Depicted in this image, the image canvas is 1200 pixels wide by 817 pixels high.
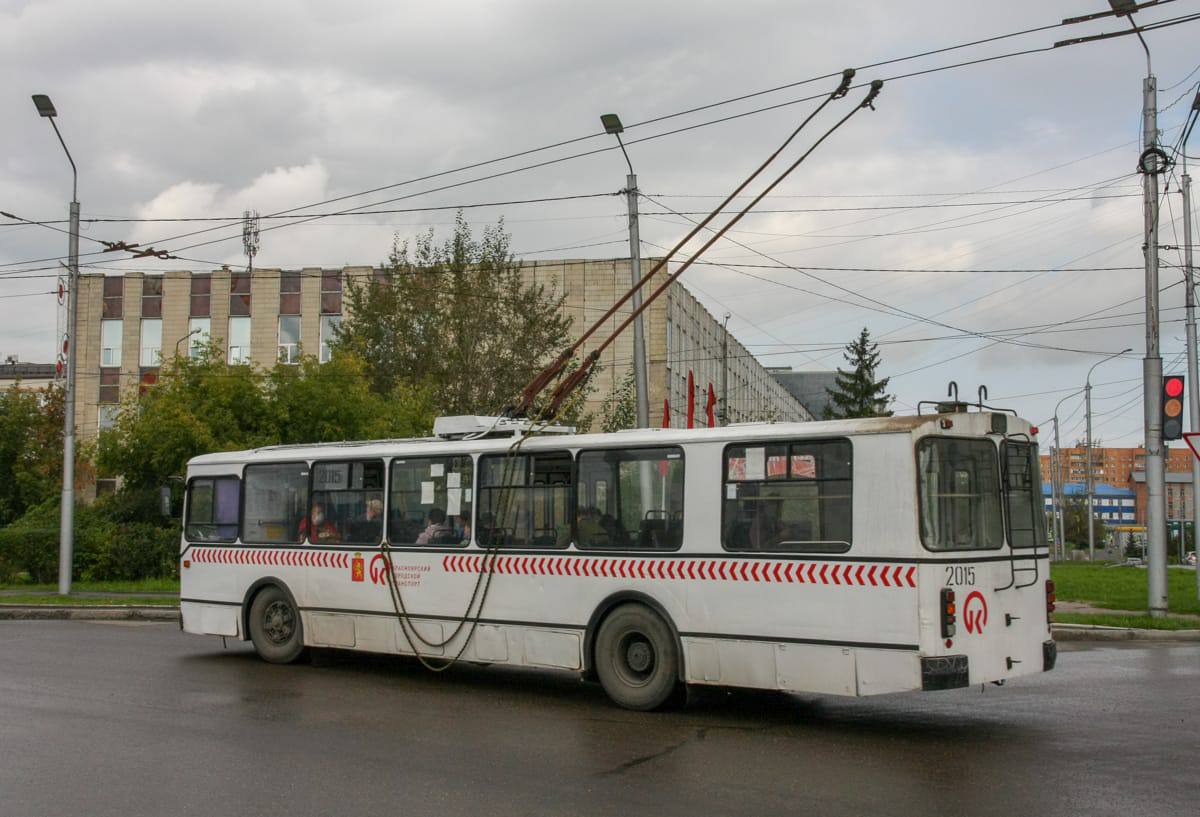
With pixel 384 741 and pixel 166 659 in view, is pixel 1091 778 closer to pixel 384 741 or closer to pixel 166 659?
pixel 384 741

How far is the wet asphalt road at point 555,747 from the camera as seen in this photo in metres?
7.65

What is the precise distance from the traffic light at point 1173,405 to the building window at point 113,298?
152 ft

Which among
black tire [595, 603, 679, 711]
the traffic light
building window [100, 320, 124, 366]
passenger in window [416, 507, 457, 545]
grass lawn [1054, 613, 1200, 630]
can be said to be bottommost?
grass lawn [1054, 613, 1200, 630]

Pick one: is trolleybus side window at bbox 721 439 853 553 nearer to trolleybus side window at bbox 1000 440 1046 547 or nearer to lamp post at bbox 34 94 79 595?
trolleybus side window at bbox 1000 440 1046 547

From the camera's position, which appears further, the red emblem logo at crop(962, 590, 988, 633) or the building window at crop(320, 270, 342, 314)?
the building window at crop(320, 270, 342, 314)

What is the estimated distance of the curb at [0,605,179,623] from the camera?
75.2ft

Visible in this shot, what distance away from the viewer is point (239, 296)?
5475 cm

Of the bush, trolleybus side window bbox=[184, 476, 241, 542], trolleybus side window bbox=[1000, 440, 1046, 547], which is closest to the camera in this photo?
trolleybus side window bbox=[1000, 440, 1046, 547]

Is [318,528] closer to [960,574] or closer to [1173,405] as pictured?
[960,574]

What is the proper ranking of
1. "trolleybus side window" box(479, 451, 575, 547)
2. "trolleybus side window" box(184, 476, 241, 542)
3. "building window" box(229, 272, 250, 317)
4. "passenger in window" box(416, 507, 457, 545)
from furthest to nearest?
"building window" box(229, 272, 250, 317) < "trolleybus side window" box(184, 476, 241, 542) < "passenger in window" box(416, 507, 457, 545) < "trolleybus side window" box(479, 451, 575, 547)

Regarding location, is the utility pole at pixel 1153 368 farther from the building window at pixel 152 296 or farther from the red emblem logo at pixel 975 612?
the building window at pixel 152 296

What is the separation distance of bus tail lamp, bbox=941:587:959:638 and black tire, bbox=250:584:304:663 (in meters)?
7.85

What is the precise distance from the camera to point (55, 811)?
7.38m

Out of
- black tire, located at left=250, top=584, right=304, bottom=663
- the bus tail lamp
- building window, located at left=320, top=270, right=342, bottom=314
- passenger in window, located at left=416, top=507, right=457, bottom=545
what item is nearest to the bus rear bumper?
the bus tail lamp
